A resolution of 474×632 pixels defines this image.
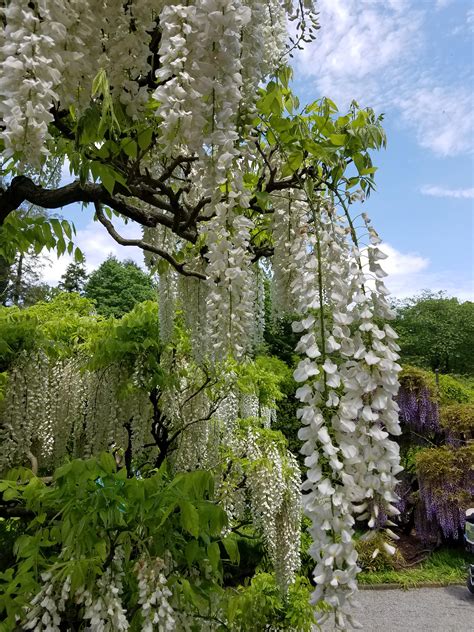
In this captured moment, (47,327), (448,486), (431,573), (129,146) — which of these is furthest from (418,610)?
(129,146)

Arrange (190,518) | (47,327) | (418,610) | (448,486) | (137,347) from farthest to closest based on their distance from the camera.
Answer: (448,486)
(418,610)
(47,327)
(137,347)
(190,518)

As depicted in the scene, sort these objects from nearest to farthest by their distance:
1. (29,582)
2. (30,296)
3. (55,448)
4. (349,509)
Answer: (349,509) → (29,582) → (55,448) → (30,296)

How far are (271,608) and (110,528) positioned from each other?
304 centimetres

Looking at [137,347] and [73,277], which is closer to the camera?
[137,347]

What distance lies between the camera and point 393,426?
1.46 meters

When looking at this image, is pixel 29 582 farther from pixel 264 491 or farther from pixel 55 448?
pixel 55 448

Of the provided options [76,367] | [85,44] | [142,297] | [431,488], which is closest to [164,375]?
[76,367]

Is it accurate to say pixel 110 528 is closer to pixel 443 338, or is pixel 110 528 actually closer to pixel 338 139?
pixel 338 139

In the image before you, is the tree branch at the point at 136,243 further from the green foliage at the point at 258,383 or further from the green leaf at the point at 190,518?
the green foliage at the point at 258,383

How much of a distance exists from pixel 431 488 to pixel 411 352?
1724 centimetres

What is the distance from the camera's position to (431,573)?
10.5 m

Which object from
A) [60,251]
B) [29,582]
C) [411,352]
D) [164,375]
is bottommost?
[29,582]

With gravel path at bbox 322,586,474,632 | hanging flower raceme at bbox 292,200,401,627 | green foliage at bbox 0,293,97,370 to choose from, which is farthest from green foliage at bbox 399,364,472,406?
hanging flower raceme at bbox 292,200,401,627

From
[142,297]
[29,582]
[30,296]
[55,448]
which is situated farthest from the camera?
[142,297]
